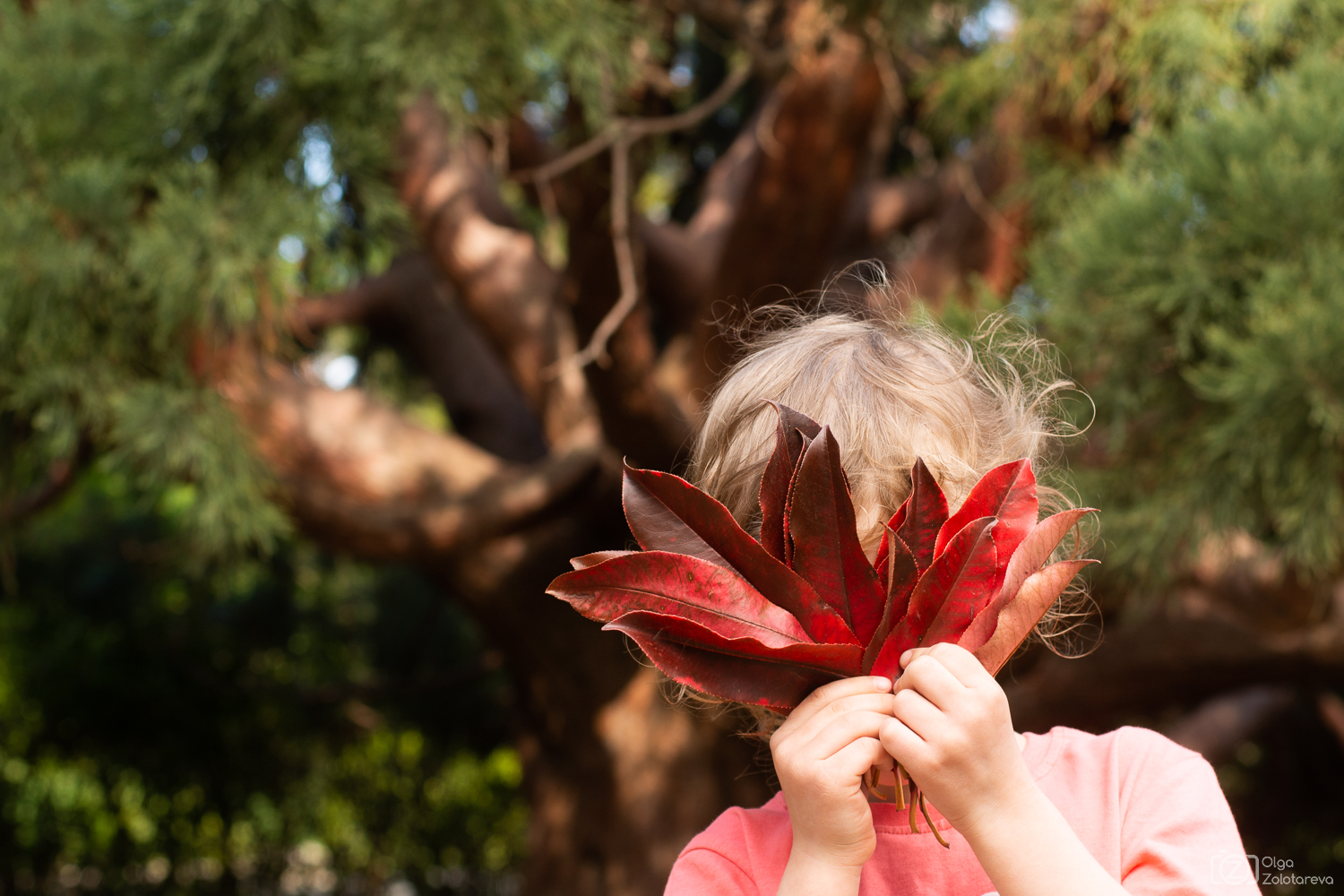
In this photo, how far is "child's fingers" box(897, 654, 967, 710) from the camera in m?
0.58

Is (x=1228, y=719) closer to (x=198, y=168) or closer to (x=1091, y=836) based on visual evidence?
(x=1091, y=836)

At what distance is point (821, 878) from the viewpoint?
2.08 ft

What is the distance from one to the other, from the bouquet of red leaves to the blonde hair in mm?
115

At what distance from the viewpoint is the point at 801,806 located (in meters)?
0.62

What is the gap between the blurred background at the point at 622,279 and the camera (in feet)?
4.70

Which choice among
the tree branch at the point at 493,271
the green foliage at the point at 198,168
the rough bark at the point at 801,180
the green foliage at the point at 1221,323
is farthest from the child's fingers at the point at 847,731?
the tree branch at the point at 493,271

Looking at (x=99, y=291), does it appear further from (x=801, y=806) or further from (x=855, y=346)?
(x=801, y=806)

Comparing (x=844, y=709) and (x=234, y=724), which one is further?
(x=234, y=724)

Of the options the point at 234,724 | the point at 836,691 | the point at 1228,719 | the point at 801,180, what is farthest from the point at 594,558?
the point at 234,724

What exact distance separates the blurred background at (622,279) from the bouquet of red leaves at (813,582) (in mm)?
68

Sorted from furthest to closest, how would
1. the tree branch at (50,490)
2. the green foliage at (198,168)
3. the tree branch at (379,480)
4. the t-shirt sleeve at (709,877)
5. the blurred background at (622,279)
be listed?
the tree branch at (379,480) < the tree branch at (50,490) < the green foliage at (198,168) < the blurred background at (622,279) < the t-shirt sleeve at (709,877)

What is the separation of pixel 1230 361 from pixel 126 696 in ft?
14.6

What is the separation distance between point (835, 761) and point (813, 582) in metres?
0.11

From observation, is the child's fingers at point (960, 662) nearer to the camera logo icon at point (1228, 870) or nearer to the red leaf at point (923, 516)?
the red leaf at point (923, 516)
